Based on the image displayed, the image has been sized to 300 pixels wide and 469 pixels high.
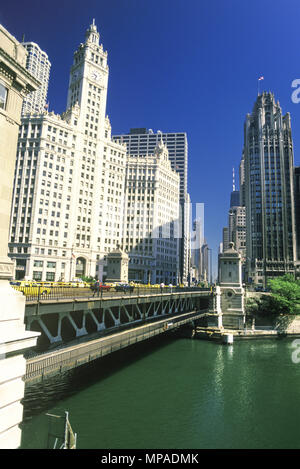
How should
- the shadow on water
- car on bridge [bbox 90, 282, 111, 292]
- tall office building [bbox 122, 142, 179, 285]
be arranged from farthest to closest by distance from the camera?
tall office building [bbox 122, 142, 179, 285]
car on bridge [bbox 90, 282, 111, 292]
the shadow on water

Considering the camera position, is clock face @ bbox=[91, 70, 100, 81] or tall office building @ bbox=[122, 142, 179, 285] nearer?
clock face @ bbox=[91, 70, 100, 81]

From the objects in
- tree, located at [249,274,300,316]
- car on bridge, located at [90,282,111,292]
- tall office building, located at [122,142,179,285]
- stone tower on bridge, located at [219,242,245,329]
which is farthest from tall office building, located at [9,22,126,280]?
car on bridge, located at [90,282,111,292]

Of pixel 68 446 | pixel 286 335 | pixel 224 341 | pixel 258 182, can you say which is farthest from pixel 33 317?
pixel 258 182

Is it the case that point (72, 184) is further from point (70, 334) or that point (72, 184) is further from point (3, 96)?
point (3, 96)

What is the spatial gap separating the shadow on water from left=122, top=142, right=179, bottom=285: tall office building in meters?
73.5

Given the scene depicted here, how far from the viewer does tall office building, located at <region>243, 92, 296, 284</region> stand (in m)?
138

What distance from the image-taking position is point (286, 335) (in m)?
59.1

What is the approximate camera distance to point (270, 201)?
14212 centimetres

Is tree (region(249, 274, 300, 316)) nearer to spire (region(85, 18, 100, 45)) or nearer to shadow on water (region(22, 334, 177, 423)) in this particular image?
shadow on water (region(22, 334, 177, 423))

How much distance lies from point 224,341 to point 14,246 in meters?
66.1

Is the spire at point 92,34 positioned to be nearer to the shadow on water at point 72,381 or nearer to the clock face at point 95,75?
the clock face at point 95,75

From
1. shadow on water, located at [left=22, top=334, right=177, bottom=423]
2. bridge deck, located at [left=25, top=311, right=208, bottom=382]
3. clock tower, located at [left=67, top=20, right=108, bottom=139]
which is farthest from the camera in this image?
clock tower, located at [left=67, top=20, right=108, bottom=139]

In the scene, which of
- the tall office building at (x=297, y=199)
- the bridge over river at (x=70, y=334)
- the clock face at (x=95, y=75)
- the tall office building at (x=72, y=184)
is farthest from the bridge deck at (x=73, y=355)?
the tall office building at (x=297, y=199)

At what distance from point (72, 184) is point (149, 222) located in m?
38.8
